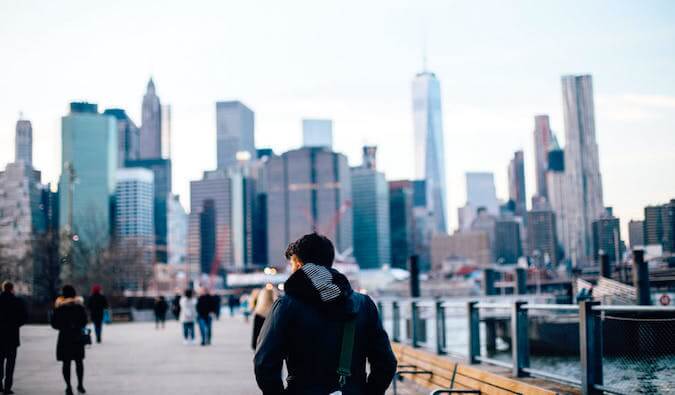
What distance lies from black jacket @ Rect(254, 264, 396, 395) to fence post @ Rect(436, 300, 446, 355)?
11052 millimetres

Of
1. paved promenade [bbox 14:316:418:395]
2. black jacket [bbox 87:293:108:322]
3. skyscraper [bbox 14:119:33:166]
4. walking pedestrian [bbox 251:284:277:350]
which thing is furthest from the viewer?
skyscraper [bbox 14:119:33:166]

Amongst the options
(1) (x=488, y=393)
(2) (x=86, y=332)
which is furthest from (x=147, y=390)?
(1) (x=488, y=393)

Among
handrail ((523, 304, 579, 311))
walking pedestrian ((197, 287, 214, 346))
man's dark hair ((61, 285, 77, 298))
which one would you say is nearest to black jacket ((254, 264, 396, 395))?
handrail ((523, 304, 579, 311))

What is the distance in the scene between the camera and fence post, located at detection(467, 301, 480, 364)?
1379 centimetres

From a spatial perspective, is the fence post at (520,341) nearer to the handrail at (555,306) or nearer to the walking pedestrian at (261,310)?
the handrail at (555,306)

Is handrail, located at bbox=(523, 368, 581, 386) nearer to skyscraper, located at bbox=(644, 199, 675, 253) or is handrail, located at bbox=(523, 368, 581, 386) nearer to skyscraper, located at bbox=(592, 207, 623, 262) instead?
skyscraper, located at bbox=(644, 199, 675, 253)

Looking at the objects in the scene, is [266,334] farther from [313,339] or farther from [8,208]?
[8,208]

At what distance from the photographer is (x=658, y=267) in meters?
83.7

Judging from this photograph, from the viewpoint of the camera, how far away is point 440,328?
632 inches

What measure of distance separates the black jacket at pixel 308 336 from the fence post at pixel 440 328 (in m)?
11.1

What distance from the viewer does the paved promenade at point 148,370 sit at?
46.5 ft

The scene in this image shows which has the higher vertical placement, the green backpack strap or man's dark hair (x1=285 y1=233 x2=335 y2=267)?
man's dark hair (x1=285 y1=233 x2=335 y2=267)

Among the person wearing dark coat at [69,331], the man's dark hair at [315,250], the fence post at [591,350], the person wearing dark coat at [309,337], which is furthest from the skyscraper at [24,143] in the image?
the person wearing dark coat at [309,337]

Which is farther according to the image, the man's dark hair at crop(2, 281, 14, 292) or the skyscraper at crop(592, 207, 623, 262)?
the skyscraper at crop(592, 207, 623, 262)
